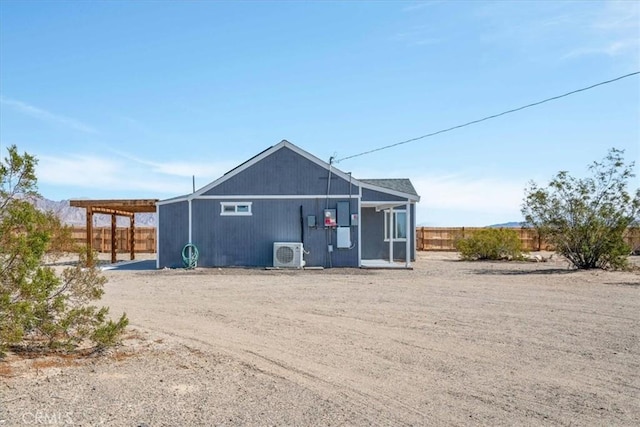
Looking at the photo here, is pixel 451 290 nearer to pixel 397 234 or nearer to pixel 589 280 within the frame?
pixel 589 280

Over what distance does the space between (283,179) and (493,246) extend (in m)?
11.1

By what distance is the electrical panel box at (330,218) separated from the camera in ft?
61.3

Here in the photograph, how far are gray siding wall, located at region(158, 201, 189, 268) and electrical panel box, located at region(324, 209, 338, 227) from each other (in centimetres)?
476

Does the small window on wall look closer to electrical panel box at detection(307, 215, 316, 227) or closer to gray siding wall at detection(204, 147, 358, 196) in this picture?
gray siding wall at detection(204, 147, 358, 196)

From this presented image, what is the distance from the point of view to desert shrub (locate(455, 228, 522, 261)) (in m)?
24.4

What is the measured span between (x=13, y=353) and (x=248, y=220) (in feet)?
43.2

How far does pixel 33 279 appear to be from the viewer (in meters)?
5.29

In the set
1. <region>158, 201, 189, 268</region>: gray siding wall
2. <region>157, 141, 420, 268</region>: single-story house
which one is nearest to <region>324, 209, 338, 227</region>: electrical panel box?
<region>157, 141, 420, 268</region>: single-story house

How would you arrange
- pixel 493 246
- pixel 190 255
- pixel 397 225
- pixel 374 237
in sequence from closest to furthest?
pixel 190 255
pixel 374 237
pixel 397 225
pixel 493 246

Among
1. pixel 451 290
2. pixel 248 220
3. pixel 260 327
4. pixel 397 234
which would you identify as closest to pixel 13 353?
pixel 260 327

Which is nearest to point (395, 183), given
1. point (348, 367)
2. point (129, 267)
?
point (129, 267)

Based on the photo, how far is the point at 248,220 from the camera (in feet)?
61.6

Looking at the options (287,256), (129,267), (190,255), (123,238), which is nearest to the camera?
(287,256)

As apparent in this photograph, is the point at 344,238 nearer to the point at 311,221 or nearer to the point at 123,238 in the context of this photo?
the point at 311,221
